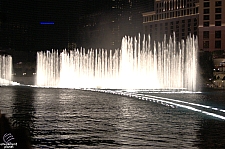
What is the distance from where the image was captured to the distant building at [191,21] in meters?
87.6

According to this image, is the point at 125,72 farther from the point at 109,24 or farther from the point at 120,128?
the point at 109,24

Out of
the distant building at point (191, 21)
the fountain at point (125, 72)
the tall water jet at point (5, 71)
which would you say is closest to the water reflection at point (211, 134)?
the fountain at point (125, 72)

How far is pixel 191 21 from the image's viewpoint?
10188 centimetres

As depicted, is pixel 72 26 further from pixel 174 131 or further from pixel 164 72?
pixel 174 131

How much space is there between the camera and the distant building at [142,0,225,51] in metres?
87.6

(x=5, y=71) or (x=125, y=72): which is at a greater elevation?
(x=5, y=71)

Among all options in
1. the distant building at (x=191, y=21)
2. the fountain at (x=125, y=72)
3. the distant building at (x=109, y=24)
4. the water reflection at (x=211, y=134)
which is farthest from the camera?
the distant building at (x=109, y=24)

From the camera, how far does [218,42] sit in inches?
3445

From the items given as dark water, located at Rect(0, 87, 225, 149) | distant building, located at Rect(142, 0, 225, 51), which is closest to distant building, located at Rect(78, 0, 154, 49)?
distant building, located at Rect(142, 0, 225, 51)

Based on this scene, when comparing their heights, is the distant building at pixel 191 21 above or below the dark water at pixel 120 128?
above

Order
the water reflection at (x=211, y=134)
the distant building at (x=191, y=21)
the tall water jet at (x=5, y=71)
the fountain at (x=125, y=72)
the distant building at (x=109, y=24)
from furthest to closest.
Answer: the distant building at (x=109, y=24), the distant building at (x=191, y=21), the tall water jet at (x=5, y=71), the fountain at (x=125, y=72), the water reflection at (x=211, y=134)

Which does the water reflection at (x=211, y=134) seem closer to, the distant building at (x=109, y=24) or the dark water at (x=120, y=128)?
the dark water at (x=120, y=128)

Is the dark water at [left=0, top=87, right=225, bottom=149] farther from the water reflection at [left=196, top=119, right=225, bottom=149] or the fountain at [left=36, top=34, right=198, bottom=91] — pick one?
the fountain at [left=36, top=34, right=198, bottom=91]

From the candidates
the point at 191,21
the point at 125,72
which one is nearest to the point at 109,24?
the point at 191,21
